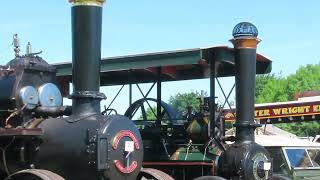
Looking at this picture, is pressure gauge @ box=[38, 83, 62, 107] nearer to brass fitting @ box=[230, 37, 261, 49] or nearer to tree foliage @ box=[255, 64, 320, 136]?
brass fitting @ box=[230, 37, 261, 49]

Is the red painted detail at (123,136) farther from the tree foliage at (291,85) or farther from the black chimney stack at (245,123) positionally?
the tree foliage at (291,85)

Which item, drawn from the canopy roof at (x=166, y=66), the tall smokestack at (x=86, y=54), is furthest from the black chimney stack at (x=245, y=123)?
the tall smokestack at (x=86, y=54)

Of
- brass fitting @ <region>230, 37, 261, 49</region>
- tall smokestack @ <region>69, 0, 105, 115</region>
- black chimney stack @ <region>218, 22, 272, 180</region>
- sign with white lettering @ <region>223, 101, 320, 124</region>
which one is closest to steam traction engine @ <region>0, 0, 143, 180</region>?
tall smokestack @ <region>69, 0, 105, 115</region>

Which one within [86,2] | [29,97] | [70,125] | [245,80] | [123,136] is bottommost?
[123,136]

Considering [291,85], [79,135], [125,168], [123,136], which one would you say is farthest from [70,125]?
[291,85]

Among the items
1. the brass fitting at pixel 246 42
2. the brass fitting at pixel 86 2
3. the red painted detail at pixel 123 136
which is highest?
the brass fitting at pixel 86 2

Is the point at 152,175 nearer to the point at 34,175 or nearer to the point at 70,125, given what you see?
the point at 70,125

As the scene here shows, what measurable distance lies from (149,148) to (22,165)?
313cm

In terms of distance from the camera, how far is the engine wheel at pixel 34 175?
526 cm

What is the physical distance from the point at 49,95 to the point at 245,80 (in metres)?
2.79

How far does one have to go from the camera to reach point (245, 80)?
7977mm

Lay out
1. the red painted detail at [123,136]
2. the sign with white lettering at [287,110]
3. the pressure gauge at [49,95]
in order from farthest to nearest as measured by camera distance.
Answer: the sign with white lettering at [287,110]
the pressure gauge at [49,95]
the red painted detail at [123,136]

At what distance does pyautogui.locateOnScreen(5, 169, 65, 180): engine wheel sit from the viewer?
526 cm

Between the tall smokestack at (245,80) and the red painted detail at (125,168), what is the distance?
2640 mm
